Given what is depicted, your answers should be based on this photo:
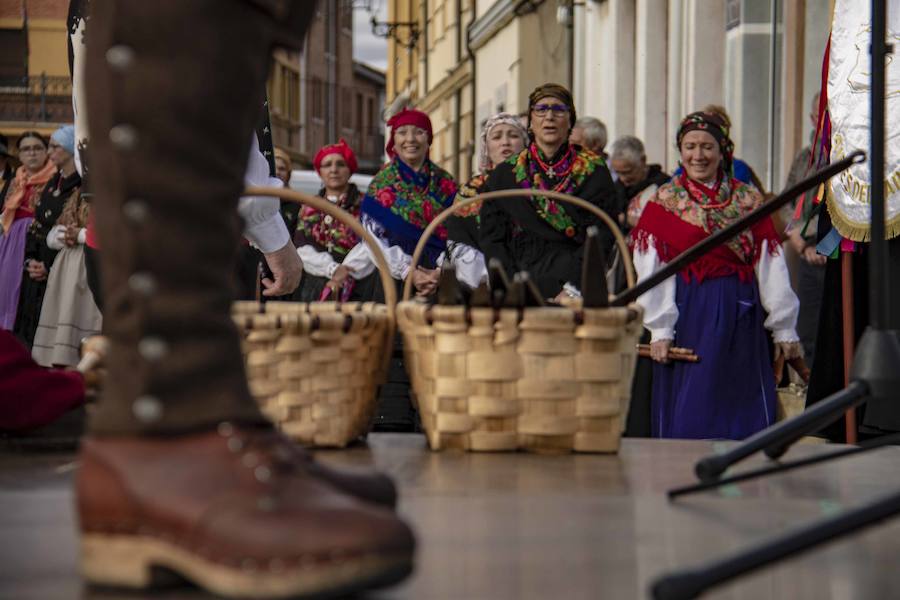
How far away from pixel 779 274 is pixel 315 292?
340 centimetres

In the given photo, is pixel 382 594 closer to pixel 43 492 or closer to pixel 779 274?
pixel 43 492

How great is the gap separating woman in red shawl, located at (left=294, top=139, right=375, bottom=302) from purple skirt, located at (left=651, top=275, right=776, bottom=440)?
8.31ft

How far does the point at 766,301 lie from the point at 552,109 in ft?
4.51

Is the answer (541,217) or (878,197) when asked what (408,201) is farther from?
(878,197)

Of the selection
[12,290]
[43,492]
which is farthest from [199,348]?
[12,290]

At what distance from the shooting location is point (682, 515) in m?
2.16

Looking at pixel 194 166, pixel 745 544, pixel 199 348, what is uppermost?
pixel 194 166

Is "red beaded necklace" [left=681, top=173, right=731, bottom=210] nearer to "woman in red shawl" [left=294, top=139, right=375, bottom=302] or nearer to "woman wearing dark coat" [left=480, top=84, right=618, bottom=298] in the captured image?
Answer: "woman wearing dark coat" [left=480, top=84, right=618, bottom=298]

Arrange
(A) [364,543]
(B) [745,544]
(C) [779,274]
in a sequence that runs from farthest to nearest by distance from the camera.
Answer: (C) [779,274] → (B) [745,544] → (A) [364,543]

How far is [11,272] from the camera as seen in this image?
39.7ft

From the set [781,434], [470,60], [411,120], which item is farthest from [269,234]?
[470,60]

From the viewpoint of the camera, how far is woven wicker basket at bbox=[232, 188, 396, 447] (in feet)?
9.43

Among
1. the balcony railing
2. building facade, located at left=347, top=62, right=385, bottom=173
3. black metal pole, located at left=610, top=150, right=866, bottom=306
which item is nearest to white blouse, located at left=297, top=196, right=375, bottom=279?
black metal pole, located at left=610, top=150, right=866, bottom=306

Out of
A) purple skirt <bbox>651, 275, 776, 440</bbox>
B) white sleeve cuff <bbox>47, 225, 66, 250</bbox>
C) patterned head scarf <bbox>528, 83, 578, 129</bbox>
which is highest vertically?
patterned head scarf <bbox>528, 83, 578, 129</bbox>
